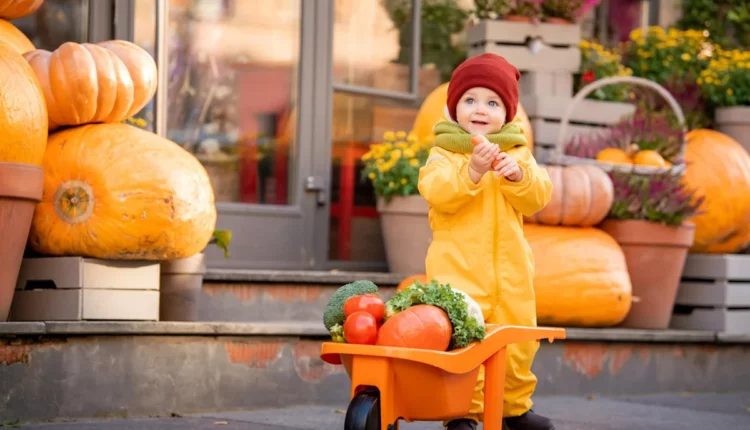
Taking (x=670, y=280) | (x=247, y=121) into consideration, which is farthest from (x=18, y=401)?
(x=670, y=280)

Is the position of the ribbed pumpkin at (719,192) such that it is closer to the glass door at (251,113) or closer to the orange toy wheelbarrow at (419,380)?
the glass door at (251,113)

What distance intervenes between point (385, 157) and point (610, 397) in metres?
1.74

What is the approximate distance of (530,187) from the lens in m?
3.76

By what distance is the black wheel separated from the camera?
3100 millimetres

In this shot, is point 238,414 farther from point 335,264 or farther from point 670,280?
point 670,280

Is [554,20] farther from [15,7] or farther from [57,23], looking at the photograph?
[15,7]

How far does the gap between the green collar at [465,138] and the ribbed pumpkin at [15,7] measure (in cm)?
203

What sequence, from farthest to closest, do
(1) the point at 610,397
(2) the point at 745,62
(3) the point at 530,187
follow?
(2) the point at 745,62
(1) the point at 610,397
(3) the point at 530,187

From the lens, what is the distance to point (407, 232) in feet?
20.3

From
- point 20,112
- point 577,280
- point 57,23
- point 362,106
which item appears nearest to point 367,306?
point 20,112

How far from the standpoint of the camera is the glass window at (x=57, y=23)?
612 cm

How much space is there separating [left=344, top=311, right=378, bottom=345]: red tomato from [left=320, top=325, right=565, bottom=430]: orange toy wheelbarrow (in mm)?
37

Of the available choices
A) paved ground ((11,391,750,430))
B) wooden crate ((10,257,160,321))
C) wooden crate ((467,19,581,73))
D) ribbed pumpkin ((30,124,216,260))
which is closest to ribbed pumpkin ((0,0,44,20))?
ribbed pumpkin ((30,124,216,260))

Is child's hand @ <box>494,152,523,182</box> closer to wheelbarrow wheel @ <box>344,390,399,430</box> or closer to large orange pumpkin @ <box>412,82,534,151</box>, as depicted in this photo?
wheelbarrow wheel @ <box>344,390,399,430</box>
